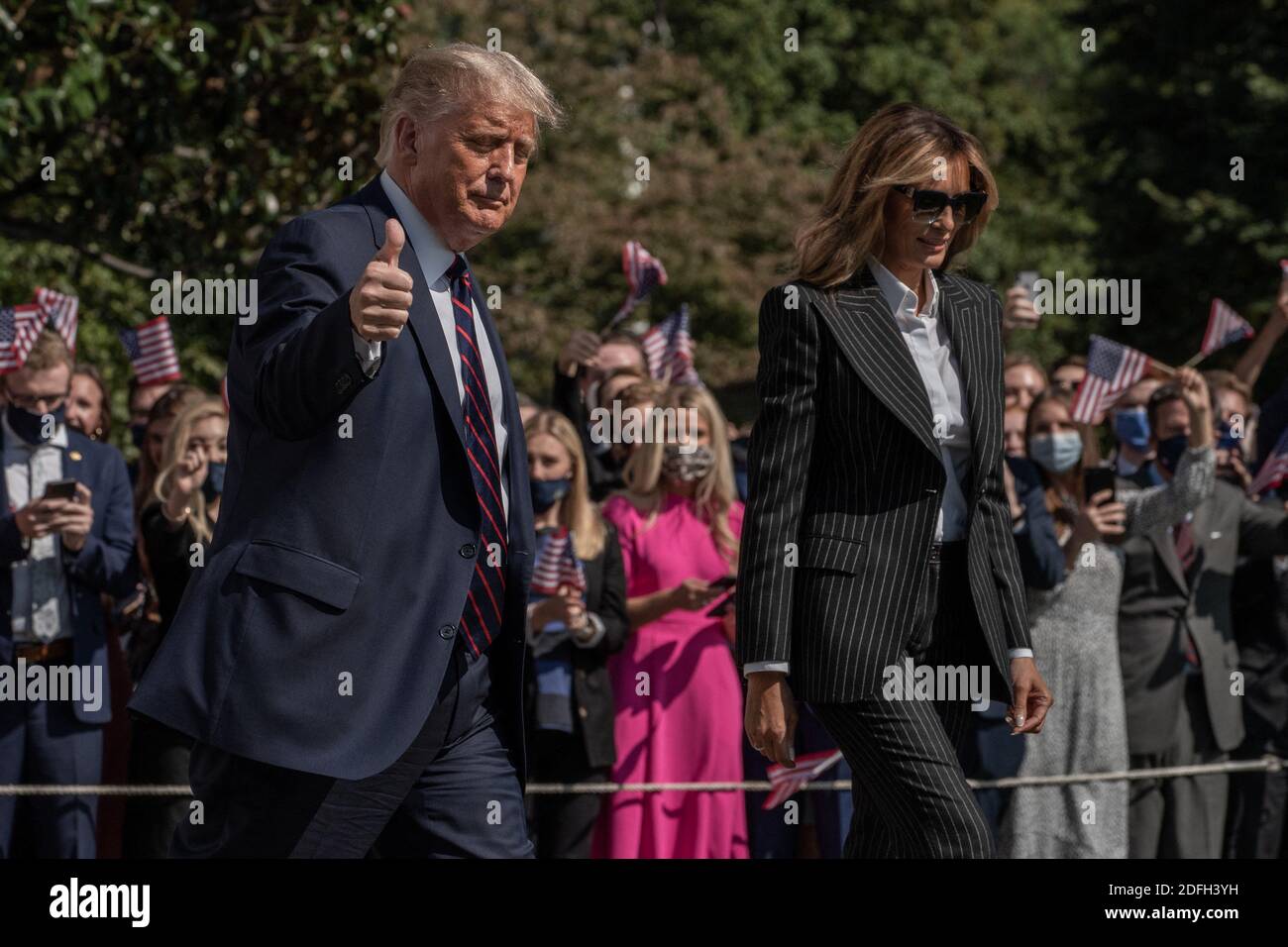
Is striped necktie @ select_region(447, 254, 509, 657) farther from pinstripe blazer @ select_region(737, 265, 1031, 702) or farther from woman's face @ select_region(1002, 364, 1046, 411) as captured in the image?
woman's face @ select_region(1002, 364, 1046, 411)

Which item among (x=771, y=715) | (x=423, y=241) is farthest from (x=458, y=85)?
(x=771, y=715)

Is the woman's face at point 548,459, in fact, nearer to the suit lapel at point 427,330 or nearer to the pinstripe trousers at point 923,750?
the pinstripe trousers at point 923,750

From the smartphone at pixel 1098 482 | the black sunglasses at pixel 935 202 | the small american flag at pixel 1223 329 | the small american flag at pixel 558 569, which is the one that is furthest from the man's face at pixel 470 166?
the small american flag at pixel 1223 329

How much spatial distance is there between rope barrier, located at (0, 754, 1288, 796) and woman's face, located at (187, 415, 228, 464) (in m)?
1.27

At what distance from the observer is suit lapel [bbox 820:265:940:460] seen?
4.27 metres

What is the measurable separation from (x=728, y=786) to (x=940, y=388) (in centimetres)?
361

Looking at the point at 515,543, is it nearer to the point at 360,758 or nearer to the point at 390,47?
the point at 360,758

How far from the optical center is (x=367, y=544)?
3729 millimetres

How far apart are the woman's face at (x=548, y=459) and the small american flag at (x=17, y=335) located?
196 centimetres

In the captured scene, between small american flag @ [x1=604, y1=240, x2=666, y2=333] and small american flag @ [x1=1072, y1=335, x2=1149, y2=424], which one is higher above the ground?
small american flag @ [x1=604, y1=240, x2=666, y2=333]

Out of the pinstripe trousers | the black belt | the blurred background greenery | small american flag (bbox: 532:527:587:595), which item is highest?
the blurred background greenery

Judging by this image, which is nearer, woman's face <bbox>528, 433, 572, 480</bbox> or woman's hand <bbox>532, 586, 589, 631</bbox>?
woman's hand <bbox>532, 586, 589, 631</bbox>

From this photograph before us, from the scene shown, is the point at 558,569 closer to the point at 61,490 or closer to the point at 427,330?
the point at 61,490

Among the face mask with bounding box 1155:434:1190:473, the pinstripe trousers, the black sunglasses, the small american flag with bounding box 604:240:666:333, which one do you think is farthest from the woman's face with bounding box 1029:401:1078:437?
the pinstripe trousers
